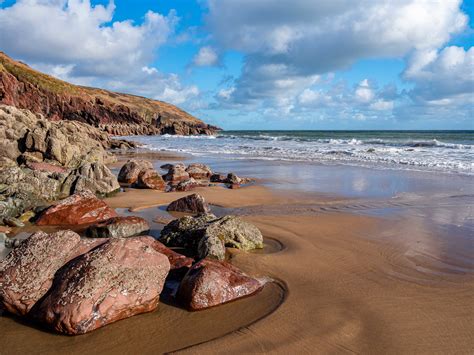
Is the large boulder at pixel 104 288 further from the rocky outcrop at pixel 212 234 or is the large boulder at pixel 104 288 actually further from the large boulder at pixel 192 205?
the large boulder at pixel 192 205

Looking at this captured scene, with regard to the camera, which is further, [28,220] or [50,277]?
[28,220]

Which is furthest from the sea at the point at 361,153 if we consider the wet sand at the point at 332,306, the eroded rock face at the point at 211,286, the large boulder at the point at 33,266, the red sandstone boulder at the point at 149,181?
the large boulder at the point at 33,266

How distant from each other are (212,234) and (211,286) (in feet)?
4.73

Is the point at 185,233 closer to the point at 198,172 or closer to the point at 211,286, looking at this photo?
the point at 211,286

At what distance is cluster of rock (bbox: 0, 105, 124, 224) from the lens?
322 inches

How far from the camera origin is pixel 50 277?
3.84m

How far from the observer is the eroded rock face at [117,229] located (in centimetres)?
616

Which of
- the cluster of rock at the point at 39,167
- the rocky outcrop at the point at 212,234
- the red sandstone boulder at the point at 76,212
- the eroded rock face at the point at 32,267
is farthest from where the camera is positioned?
the cluster of rock at the point at 39,167

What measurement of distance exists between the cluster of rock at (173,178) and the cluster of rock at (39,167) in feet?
3.39

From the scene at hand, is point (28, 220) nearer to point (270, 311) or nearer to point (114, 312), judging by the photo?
point (114, 312)

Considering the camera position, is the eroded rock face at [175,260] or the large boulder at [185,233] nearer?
the eroded rock face at [175,260]

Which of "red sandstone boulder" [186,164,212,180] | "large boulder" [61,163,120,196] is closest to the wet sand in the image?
"large boulder" [61,163,120,196]

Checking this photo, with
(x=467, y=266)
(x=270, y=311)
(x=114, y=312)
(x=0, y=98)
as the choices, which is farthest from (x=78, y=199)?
(x=0, y=98)

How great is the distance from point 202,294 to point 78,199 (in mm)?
4438
